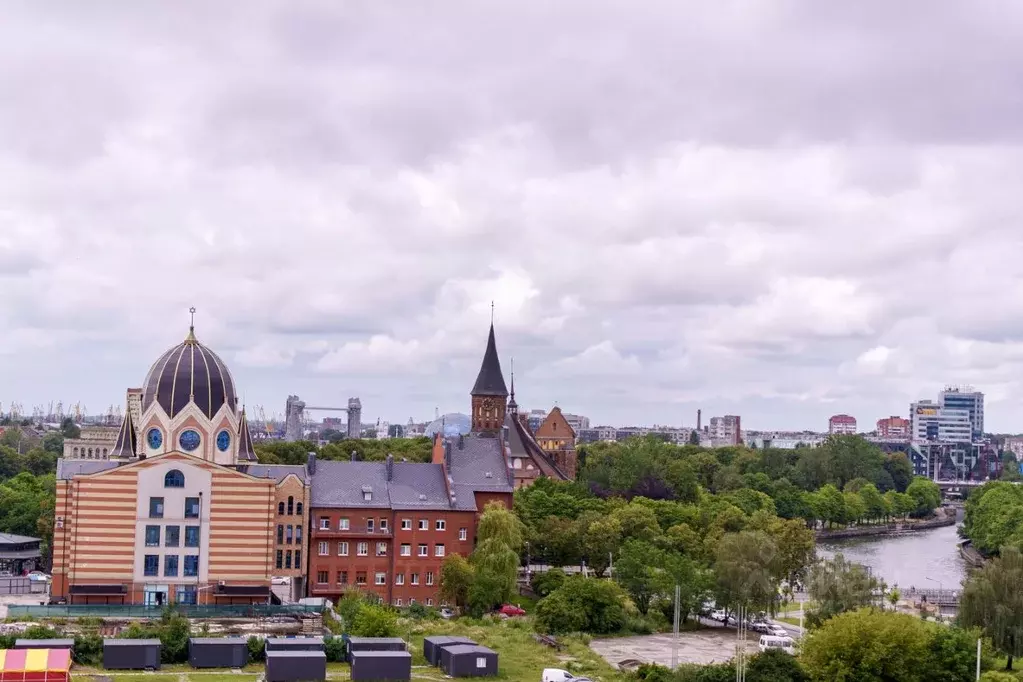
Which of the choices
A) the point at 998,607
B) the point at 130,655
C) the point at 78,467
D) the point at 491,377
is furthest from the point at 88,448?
the point at 998,607

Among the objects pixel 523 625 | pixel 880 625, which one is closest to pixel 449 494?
pixel 523 625

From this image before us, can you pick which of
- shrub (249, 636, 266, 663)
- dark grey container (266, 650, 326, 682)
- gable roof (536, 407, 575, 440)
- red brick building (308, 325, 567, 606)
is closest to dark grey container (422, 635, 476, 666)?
dark grey container (266, 650, 326, 682)

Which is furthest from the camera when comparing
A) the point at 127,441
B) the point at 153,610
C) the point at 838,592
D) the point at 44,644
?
the point at 127,441

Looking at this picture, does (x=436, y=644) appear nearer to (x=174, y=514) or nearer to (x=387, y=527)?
(x=387, y=527)

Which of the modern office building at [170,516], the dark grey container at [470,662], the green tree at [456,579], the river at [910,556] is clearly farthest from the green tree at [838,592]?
the river at [910,556]

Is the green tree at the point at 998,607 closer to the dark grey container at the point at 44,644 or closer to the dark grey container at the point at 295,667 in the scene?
the dark grey container at the point at 295,667

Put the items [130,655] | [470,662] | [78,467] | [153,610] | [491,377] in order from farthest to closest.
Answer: [491,377]
[78,467]
[153,610]
[470,662]
[130,655]
